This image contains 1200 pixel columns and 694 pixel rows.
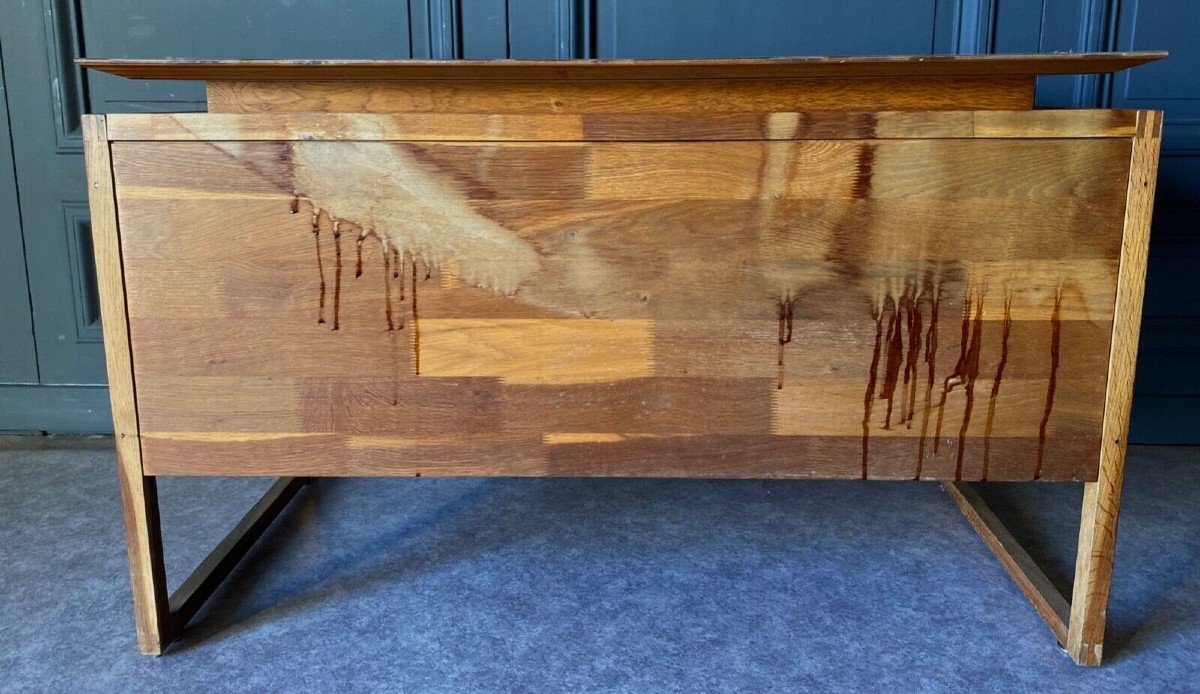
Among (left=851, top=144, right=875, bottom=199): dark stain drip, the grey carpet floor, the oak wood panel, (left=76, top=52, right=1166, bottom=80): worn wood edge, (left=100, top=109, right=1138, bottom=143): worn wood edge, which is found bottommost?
the grey carpet floor

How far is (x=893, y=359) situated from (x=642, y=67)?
419 mm

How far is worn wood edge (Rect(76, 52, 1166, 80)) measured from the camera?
2.69ft

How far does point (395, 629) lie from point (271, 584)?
0.24m

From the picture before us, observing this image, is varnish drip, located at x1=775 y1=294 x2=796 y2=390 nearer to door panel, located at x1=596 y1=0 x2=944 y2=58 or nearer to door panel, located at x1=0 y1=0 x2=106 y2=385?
door panel, located at x1=596 y1=0 x2=944 y2=58

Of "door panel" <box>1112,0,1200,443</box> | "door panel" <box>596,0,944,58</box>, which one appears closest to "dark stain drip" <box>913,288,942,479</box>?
"door panel" <box>596,0,944,58</box>

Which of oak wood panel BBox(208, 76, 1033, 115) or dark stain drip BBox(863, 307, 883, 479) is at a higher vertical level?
oak wood panel BBox(208, 76, 1033, 115)

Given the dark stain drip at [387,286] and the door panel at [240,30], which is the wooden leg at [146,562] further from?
the door panel at [240,30]

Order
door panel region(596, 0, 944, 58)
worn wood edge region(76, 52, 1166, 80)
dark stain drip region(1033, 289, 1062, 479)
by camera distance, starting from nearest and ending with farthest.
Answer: worn wood edge region(76, 52, 1166, 80), dark stain drip region(1033, 289, 1062, 479), door panel region(596, 0, 944, 58)

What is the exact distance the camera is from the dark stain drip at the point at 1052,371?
921 millimetres

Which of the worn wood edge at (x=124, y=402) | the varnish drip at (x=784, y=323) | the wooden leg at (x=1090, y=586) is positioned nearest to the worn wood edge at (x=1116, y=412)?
the wooden leg at (x=1090, y=586)

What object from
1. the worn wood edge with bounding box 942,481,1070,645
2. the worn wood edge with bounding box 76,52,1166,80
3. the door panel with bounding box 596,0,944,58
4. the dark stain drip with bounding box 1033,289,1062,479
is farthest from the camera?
the door panel with bounding box 596,0,944,58

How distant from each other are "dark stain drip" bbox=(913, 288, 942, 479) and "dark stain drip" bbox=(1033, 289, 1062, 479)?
0.41ft

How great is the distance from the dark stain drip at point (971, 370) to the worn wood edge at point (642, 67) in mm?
246

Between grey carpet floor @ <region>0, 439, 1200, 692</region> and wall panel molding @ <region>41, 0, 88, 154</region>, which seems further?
wall panel molding @ <region>41, 0, 88, 154</region>
